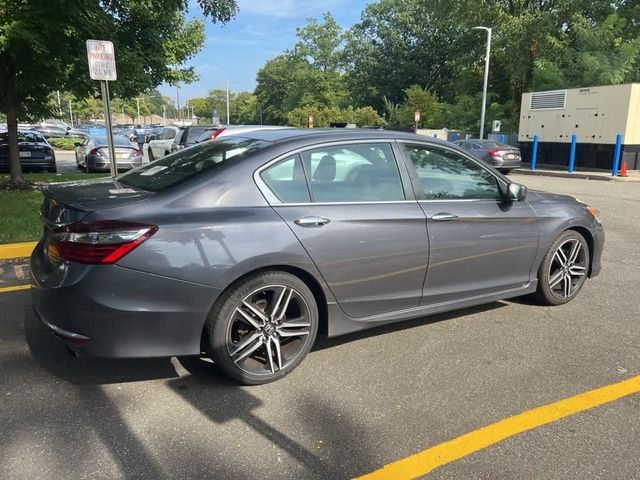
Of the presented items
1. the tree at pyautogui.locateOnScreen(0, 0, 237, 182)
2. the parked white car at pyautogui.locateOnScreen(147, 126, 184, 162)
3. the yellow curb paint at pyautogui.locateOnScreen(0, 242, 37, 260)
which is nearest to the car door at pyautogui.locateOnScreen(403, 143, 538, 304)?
the yellow curb paint at pyautogui.locateOnScreen(0, 242, 37, 260)

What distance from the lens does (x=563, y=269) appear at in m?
4.79

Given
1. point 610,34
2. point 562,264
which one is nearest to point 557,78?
point 610,34

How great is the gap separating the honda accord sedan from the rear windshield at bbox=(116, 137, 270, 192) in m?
0.02

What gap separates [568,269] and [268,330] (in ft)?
9.87

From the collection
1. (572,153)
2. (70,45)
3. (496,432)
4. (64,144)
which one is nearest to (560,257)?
(496,432)

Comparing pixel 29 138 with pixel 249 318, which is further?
pixel 29 138

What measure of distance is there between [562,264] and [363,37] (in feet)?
198

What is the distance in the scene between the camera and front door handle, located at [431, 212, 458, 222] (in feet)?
12.6

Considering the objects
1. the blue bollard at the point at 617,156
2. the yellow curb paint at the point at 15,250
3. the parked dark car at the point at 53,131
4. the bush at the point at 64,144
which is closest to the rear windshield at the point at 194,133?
the yellow curb paint at the point at 15,250

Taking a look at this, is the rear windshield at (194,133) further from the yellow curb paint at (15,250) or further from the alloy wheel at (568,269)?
the alloy wheel at (568,269)

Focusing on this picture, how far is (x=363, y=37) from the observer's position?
6038cm

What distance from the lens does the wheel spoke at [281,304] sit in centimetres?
331

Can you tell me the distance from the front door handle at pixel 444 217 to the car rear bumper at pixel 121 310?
67.2 inches

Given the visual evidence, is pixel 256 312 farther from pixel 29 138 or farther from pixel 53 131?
pixel 53 131
